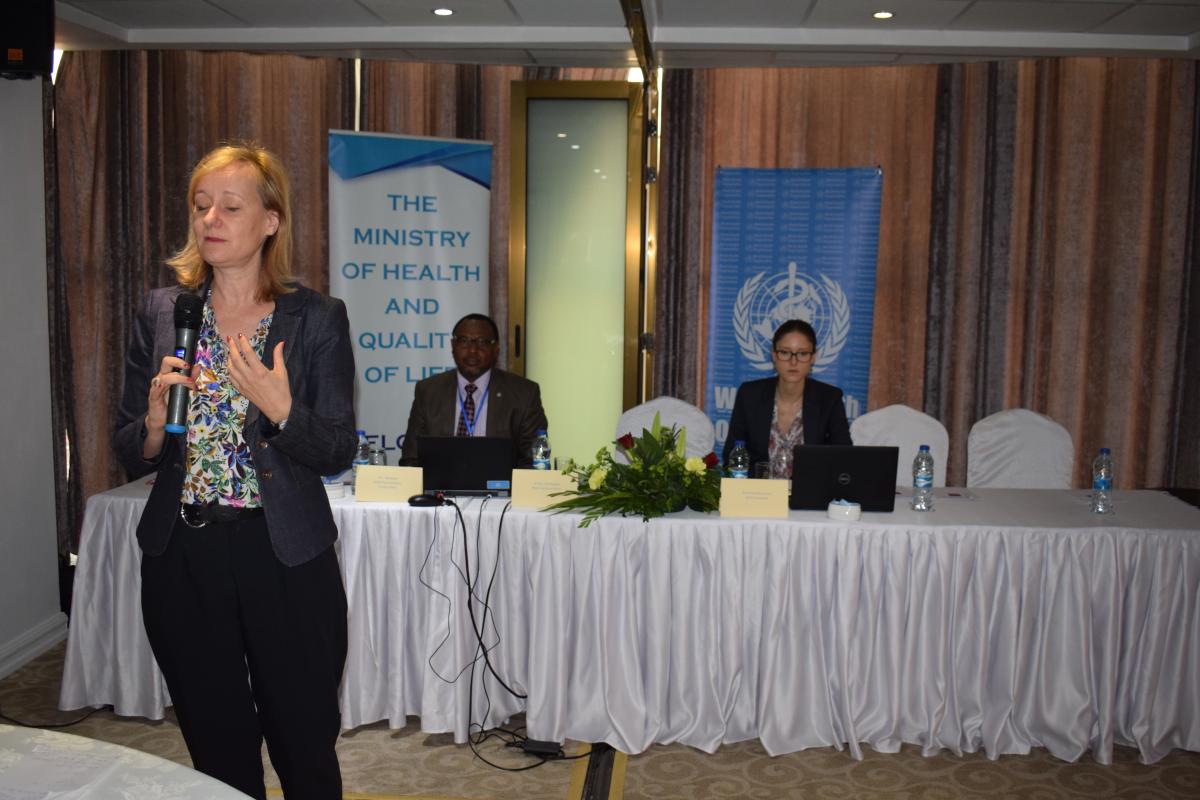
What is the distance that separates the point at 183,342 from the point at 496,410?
2670mm

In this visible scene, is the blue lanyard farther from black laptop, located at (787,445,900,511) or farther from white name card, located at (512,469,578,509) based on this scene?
black laptop, located at (787,445,900,511)

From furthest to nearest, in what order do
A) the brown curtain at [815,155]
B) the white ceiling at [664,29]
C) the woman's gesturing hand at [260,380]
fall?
the brown curtain at [815,155] → the white ceiling at [664,29] → the woman's gesturing hand at [260,380]

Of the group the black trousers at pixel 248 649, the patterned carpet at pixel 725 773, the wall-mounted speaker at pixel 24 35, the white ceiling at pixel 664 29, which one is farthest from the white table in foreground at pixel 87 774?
the white ceiling at pixel 664 29

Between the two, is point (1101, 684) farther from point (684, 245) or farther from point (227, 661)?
point (684, 245)

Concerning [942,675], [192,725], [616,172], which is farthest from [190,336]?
[616,172]

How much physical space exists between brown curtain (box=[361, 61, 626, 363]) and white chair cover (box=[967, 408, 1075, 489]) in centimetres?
299

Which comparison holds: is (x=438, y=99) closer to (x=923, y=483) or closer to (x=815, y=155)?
(x=815, y=155)

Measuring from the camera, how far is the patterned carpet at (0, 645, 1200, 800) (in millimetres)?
2992

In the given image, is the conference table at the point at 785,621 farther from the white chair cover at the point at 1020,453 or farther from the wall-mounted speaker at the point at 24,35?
the wall-mounted speaker at the point at 24,35

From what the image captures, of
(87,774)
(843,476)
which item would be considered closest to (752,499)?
(843,476)

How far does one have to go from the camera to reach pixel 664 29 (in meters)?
5.30

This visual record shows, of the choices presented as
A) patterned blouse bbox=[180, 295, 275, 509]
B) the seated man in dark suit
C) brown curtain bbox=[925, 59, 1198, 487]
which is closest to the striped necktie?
the seated man in dark suit

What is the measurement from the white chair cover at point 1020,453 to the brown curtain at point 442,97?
2989mm

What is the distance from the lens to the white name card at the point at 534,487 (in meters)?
3.30
